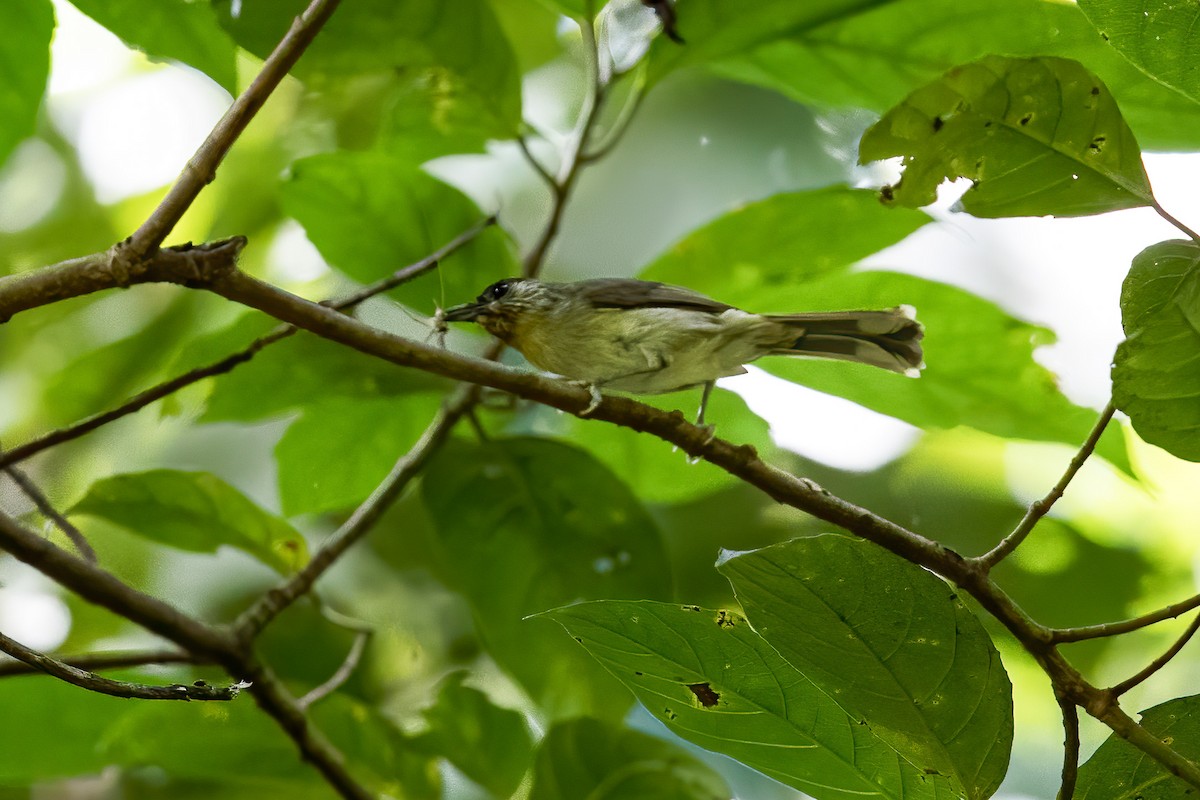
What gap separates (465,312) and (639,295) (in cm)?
53

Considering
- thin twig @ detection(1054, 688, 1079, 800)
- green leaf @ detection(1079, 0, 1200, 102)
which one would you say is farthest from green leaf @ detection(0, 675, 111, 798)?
green leaf @ detection(1079, 0, 1200, 102)

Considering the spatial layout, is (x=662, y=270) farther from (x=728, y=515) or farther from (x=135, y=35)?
(x=728, y=515)

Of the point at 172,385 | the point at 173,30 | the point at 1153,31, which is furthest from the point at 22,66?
the point at 1153,31

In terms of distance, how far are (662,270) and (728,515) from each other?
3.38 feet

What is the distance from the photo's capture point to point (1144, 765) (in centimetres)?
102

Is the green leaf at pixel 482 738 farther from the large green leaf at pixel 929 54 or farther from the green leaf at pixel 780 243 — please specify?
the large green leaf at pixel 929 54

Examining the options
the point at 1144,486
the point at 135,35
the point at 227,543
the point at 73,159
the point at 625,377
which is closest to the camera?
the point at 135,35

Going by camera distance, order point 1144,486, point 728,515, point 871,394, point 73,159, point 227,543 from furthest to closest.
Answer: point 73,159 < point 728,515 < point 227,543 < point 871,394 < point 1144,486

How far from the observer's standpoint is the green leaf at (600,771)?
1591 millimetres

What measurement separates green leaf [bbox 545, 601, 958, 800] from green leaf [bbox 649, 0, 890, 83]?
0.93 meters

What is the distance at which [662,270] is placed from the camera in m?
1.76

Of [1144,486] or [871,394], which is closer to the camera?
[1144,486]

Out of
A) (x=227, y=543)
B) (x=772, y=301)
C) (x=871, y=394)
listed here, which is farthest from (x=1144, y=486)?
(x=227, y=543)

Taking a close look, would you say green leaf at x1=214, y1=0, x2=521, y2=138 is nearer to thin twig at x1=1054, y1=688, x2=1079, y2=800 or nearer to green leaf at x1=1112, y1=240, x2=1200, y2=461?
green leaf at x1=1112, y1=240, x2=1200, y2=461
